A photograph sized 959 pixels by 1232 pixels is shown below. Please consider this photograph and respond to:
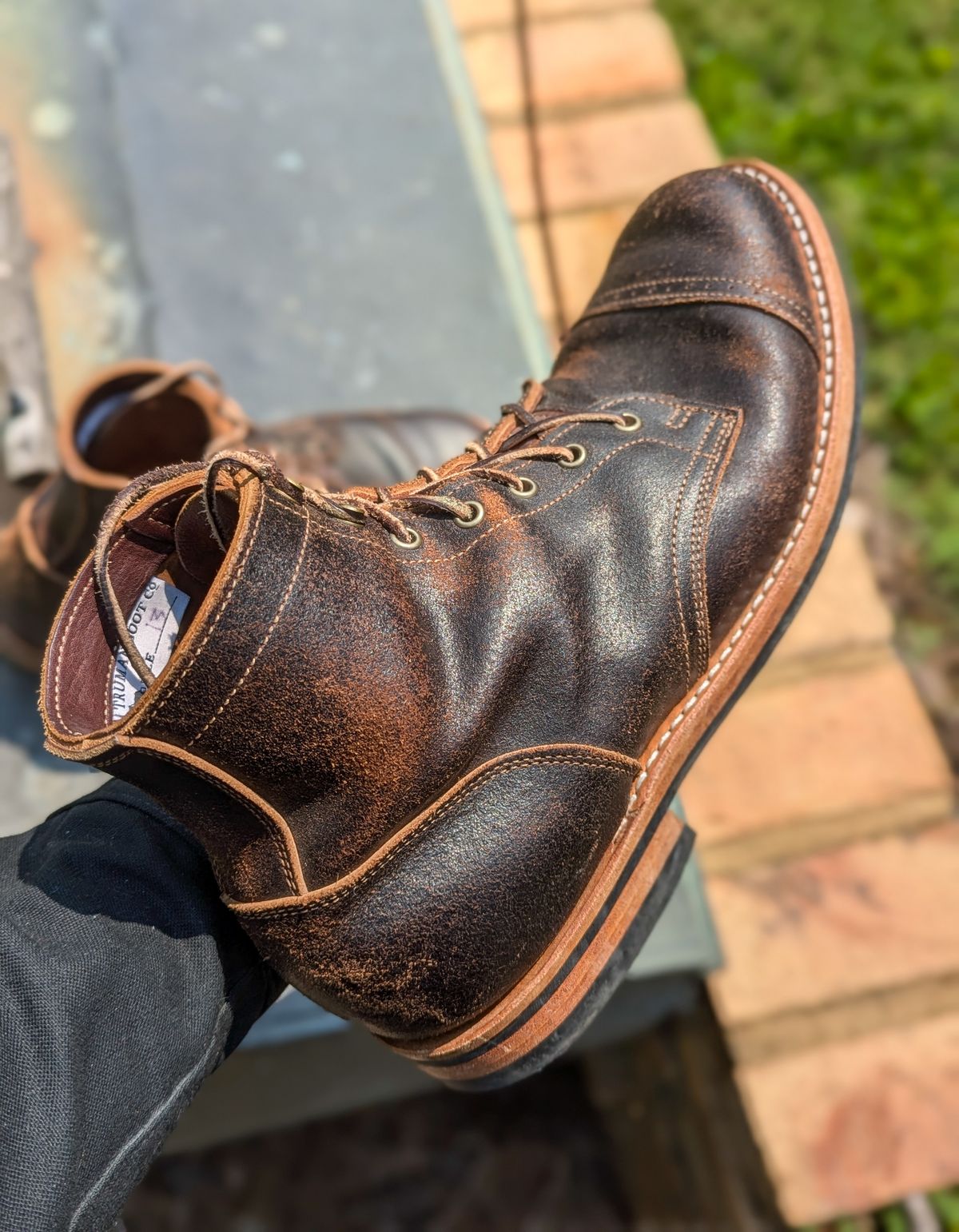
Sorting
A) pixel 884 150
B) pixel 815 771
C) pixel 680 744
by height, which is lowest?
pixel 815 771

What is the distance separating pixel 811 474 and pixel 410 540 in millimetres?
479

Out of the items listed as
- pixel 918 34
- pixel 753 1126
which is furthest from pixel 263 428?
pixel 918 34

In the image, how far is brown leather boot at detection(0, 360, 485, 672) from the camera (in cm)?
112

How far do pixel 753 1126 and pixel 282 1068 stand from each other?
25.2 inches

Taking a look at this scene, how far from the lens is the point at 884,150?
2.17 m

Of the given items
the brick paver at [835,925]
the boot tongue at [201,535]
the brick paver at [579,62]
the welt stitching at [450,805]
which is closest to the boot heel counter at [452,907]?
the welt stitching at [450,805]

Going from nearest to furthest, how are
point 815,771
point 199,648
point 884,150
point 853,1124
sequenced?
point 199,648, point 853,1124, point 815,771, point 884,150

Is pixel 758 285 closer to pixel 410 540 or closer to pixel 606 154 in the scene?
pixel 410 540

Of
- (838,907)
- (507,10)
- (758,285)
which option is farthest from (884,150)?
(838,907)

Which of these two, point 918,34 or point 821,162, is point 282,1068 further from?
point 918,34

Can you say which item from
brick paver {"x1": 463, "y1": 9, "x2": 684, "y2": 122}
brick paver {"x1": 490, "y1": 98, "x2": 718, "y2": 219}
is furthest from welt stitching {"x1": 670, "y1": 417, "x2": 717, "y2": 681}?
brick paver {"x1": 463, "y1": 9, "x2": 684, "y2": 122}

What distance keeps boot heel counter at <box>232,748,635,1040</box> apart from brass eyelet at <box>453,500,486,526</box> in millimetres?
207

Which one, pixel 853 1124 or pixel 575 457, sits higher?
pixel 575 457

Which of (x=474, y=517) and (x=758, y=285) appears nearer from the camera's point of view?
(x=474, y=517)
